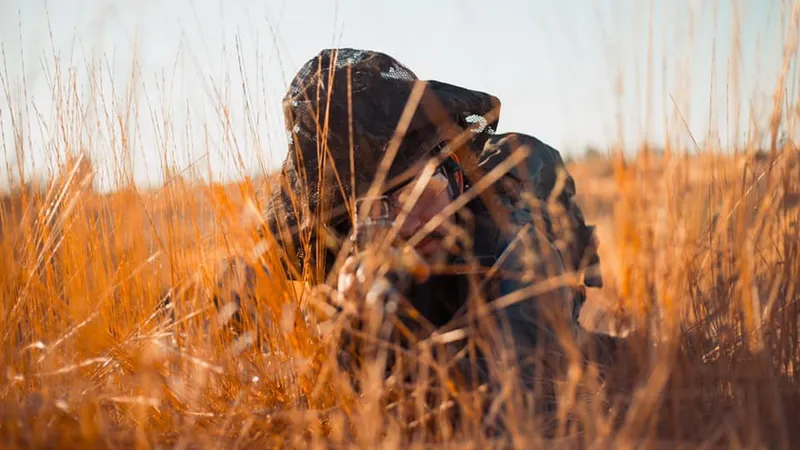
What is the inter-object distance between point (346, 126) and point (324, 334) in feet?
2.03

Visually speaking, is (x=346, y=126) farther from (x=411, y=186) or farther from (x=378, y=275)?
(x=378, y=275)

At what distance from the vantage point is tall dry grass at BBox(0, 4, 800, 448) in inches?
56.3

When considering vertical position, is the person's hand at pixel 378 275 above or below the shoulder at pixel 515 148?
below

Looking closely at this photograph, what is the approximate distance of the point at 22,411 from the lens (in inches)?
Result: 57.9

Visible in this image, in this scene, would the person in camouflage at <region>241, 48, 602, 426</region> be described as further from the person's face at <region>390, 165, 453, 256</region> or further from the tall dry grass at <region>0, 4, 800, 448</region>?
the tall dry grass at <region>0, 4, 800, 448</region>

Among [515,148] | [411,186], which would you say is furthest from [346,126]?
[515,148]

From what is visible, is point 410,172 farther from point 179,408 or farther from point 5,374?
point 5,374

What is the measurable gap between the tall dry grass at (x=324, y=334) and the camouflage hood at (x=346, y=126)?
216mm

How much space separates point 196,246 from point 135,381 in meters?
0.43

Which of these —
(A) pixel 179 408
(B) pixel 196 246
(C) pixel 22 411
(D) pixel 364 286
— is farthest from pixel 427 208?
(C) pixel 22 411

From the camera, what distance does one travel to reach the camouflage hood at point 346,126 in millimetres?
2025

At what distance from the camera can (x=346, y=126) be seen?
203cm

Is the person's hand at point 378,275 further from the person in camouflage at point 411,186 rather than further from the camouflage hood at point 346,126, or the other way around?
the camouflage hood at point 346,126

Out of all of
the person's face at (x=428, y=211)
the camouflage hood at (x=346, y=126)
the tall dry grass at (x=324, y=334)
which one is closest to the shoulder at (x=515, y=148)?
the camouflage hood at (x=346, y=126)
